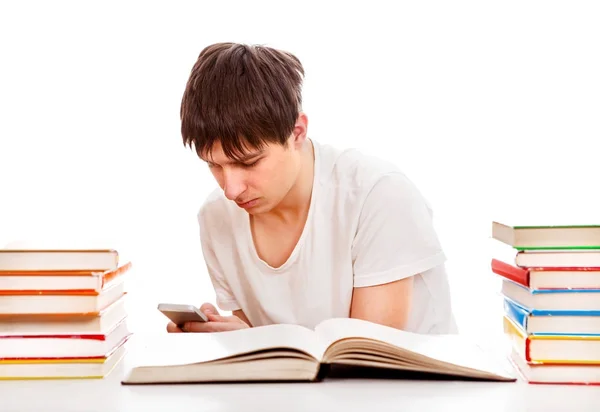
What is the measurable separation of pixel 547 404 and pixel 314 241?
725mm

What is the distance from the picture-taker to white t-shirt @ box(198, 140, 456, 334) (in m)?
1.59

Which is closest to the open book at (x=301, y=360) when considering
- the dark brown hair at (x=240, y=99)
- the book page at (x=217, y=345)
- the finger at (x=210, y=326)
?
the book page at (x=217, y=345)

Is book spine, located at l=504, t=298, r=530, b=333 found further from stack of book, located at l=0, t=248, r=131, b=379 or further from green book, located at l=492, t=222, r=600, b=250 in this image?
stack of book, located at l=0, t=248, r=131, b=379

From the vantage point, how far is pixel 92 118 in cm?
301

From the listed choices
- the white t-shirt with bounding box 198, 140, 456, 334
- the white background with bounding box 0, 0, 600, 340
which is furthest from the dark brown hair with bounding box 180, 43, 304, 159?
the white background with bounding box 0, 0, 600, 340

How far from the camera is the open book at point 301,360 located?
43.8 inches

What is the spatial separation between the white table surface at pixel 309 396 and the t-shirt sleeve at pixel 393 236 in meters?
0.44

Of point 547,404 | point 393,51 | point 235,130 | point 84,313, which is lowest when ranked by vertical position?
point 547,404

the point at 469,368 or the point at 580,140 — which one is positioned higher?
the point at 580,140

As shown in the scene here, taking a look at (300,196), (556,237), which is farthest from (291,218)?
(556,237)

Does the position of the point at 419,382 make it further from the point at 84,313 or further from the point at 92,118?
Result: the point at 92,118

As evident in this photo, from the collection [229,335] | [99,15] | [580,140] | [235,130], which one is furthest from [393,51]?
[229,335]

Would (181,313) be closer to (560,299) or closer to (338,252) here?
(338,252)

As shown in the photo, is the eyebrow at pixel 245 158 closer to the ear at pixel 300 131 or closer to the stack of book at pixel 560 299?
the ear at pixel 300 131
